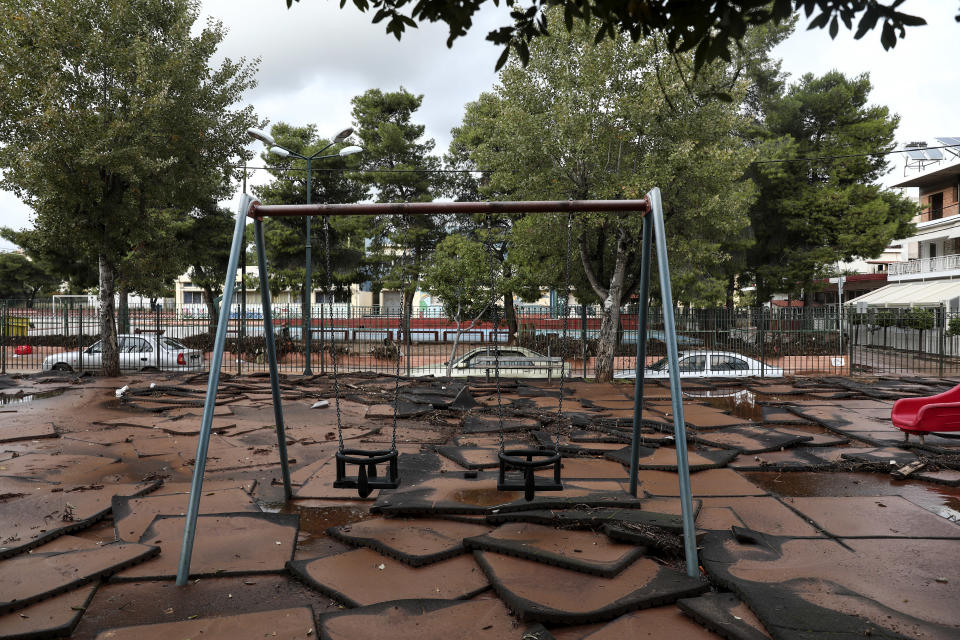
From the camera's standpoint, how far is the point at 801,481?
5.90 m

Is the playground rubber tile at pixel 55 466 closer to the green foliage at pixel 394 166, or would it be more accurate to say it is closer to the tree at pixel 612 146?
the tree at pixel 612 146

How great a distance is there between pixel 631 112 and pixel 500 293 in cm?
801

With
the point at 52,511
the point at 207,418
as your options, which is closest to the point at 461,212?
the point at 207,418

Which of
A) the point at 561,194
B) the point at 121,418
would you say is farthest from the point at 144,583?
the point at 561,194

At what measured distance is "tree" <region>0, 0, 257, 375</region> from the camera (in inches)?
535

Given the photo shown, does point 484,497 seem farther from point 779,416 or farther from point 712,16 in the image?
point 779,416

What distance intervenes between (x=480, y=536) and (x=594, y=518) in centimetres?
85

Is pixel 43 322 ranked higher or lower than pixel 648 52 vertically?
lower

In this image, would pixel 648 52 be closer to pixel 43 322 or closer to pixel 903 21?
pixel 903 21

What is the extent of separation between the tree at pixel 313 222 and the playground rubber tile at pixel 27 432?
60.1 feet

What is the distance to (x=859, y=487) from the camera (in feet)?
18.7

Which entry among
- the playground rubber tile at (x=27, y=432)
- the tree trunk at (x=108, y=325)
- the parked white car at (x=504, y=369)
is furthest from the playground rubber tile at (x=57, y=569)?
the tree trunk at (x=108, y=325)

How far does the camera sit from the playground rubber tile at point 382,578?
338 centimetres

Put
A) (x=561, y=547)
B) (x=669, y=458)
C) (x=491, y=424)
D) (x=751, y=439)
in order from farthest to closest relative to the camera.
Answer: (x=491, y=424)
(x=751, y=439)
(x=669, y=458)
(x=561, y=547)
